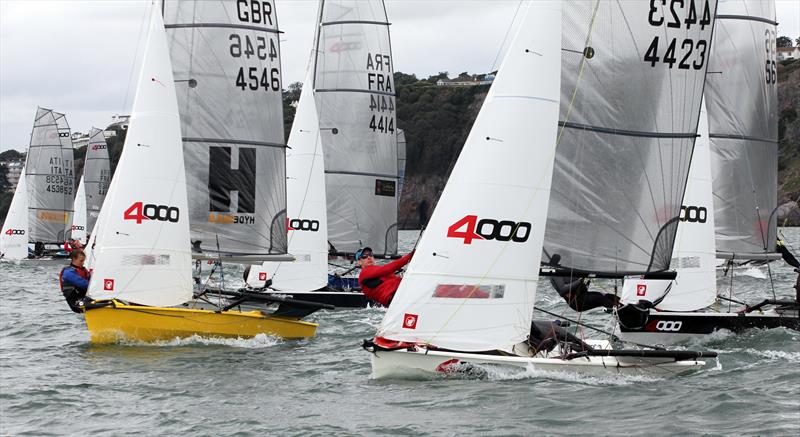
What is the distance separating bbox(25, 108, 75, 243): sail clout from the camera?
41.8 meters

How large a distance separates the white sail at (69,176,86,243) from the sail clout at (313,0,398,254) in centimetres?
2163

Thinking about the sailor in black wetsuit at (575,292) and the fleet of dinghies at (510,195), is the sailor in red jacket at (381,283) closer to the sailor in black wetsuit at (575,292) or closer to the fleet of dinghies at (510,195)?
the fleet of dinghies at (510,195)

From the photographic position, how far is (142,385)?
11.6m

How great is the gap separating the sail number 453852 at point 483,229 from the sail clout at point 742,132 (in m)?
7.38

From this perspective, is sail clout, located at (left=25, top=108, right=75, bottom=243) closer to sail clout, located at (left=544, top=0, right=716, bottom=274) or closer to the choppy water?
the choppy water

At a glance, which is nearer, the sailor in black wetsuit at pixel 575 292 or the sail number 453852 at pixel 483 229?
the sail number 453852 at pixel 483 229

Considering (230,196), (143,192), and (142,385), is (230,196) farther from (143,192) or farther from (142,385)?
(142,385)

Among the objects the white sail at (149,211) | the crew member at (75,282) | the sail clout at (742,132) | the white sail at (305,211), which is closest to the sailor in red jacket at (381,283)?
the white sail at (149,211)

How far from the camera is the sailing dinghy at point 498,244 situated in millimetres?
11180

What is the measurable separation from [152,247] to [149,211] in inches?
17.7

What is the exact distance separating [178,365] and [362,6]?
1373 cm

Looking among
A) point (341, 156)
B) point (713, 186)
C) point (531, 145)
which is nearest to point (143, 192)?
point (531, 145)

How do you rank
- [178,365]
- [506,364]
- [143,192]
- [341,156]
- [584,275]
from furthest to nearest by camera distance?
[341,156]
[143,192]
[178,365]
[584,275]
[506,364]

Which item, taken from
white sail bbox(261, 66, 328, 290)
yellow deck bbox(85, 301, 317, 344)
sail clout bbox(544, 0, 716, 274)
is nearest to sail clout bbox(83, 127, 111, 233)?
white sail bbox(261, 66, 328, 290)
